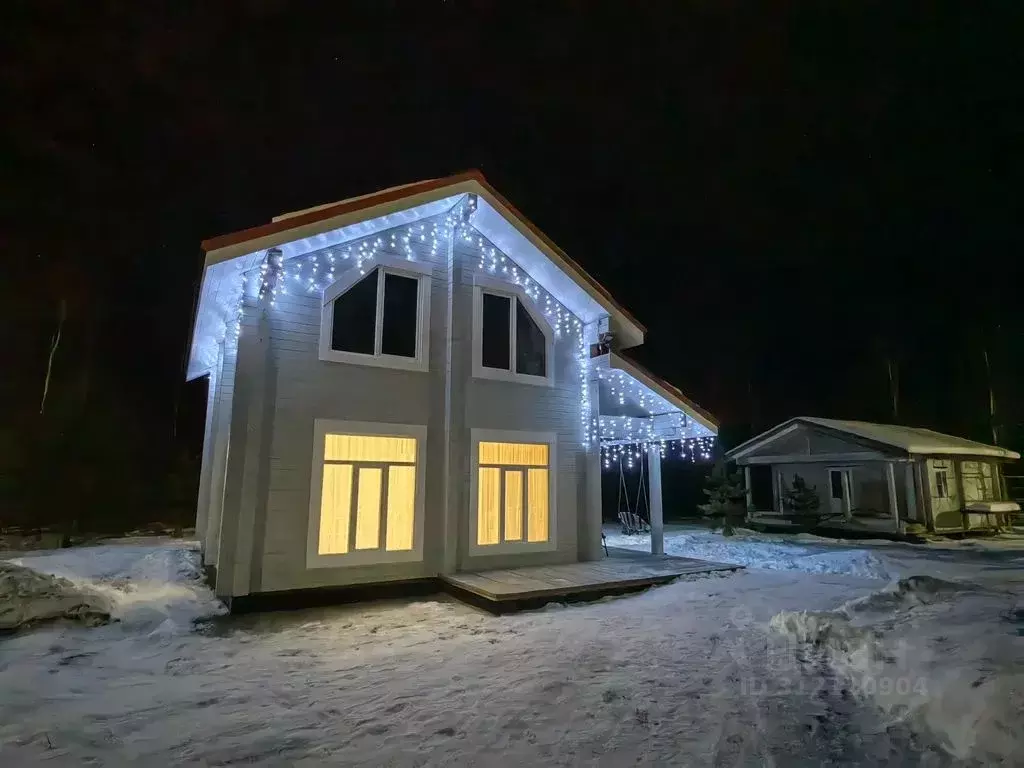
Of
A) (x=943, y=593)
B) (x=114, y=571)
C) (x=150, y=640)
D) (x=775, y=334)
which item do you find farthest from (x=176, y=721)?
(x=775, y=334)

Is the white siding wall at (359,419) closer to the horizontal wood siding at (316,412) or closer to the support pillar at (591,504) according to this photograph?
the horizontal wood siding at (316,412)

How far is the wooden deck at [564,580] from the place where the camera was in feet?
23.2

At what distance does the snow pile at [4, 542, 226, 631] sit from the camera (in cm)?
648

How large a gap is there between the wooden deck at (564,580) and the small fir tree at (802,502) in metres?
8.17

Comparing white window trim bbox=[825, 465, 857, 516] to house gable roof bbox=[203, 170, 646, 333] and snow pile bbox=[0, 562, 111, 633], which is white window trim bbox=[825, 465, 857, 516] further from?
snow pile bbox=[0, 562, 111, 633]

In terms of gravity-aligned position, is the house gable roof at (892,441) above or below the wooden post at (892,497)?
above

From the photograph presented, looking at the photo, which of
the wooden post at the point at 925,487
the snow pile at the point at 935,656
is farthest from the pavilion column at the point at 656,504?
the wooden post at the point at 925,487

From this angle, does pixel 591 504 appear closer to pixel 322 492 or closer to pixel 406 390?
pixel 406 390

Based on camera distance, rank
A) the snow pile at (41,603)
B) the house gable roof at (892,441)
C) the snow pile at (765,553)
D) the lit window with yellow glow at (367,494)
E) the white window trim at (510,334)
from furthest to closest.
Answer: the house gable roof at (892,441)
the snow pile at (765,553)
the white window trim at (510,334)
the lit window with yellow glow at (367,494)
the snow pile at (41,603)

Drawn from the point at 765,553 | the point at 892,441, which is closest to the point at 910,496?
the point at 892,441

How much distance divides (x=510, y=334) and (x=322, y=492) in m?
4.10

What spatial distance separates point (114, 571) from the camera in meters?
9.08

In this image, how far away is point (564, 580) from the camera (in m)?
7.86

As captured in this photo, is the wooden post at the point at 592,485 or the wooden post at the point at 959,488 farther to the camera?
the wooden post at the point at 959,488
